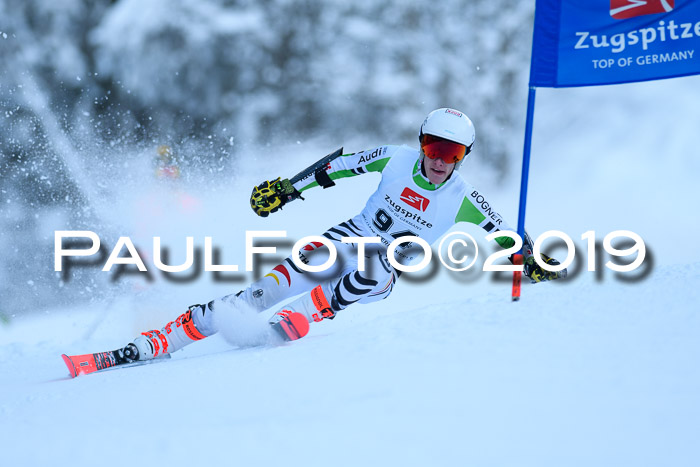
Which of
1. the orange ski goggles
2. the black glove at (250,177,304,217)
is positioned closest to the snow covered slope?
the orange ski goggles

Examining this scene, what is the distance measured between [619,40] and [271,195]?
7.22 feet

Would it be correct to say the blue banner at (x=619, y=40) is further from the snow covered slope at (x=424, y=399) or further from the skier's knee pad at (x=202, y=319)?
the skier's knee pad at (x=202, y=319)

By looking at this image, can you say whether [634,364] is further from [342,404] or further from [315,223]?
[315,223]

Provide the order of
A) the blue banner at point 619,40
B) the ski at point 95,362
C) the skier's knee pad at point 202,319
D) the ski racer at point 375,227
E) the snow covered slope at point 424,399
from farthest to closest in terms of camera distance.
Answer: the skier's knee pad at point 202,319 < the ski racer at point 375,227 < the ski at point 95,362 < the blue banner at point 619,40 < the snow covered slope at point 424,399

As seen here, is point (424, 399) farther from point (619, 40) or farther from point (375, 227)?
point (619, 40)

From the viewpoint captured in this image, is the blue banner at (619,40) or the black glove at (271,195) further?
the black glove at (271,195)

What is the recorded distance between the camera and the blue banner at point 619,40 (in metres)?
3.60

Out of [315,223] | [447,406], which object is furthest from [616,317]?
[315,223]

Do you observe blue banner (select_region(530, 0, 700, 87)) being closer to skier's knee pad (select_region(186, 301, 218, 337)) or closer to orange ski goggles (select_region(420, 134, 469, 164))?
orange ski goggles (select_region(420, 134, 469, 164))

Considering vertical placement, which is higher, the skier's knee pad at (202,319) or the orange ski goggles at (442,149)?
the orange ski goggles at (442,149)

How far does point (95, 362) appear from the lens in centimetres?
382

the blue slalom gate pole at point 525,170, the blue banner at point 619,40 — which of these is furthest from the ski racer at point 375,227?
the blue banner at point 619,40

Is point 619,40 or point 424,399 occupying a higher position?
point 619,40

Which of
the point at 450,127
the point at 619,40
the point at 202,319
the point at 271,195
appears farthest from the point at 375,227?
the point at 619,40
